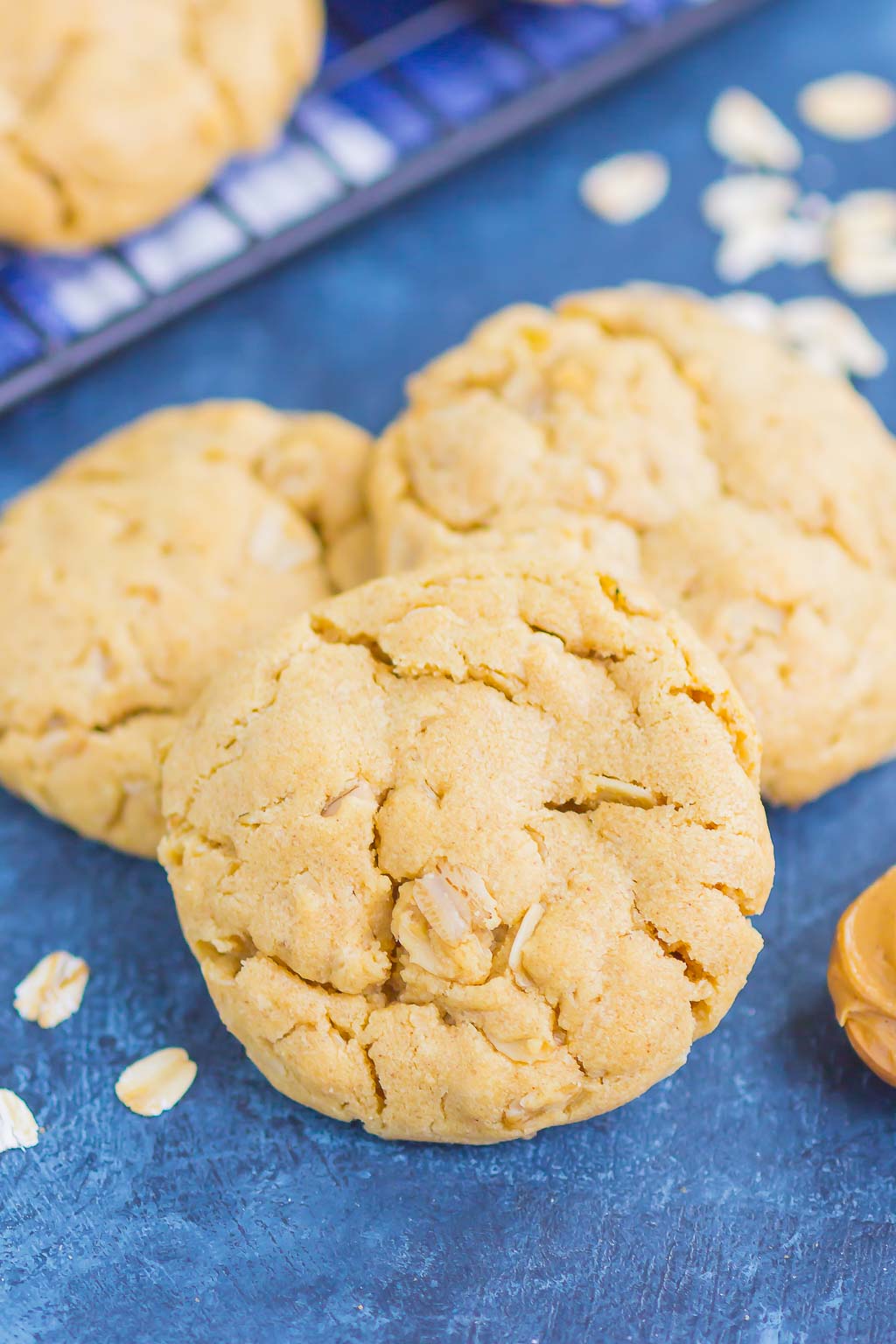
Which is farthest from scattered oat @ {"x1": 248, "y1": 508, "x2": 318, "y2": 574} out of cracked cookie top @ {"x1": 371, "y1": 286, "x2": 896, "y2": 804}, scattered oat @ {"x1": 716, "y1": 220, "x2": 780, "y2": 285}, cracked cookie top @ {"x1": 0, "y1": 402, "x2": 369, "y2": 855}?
scattered oat @ {"x1": 716, "y1": 220, "x2": 780, "y2": 285}

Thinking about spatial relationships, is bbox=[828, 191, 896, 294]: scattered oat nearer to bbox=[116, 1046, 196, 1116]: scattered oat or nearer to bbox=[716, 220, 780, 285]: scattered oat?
bbox=[716, 220, 780, 285]: scattered oat

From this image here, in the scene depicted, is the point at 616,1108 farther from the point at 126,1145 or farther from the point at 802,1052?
the point at 126,1145

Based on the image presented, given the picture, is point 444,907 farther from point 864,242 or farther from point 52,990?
point 864,242

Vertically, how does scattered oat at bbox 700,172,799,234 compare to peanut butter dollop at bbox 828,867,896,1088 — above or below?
above

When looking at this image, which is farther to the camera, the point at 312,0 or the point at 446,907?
the point at 312,0

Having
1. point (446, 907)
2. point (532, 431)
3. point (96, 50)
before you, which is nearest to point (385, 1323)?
point (446, 907)

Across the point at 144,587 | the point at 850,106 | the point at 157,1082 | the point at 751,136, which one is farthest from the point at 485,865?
the point at 850,106
